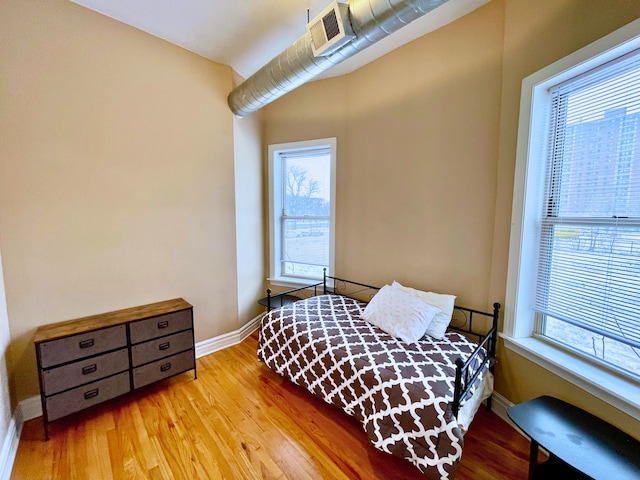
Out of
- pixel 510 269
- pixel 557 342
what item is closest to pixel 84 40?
pixel 510 269

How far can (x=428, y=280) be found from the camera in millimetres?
2238

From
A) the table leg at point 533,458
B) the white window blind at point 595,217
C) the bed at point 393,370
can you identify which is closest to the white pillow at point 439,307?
the bed at point 393,370

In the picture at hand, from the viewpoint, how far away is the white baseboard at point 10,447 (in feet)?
4.45

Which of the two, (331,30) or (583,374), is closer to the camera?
(583,374)

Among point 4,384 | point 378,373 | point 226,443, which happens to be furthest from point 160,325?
point 378,373

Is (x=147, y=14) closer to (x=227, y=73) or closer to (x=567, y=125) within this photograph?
(x=227, y=73)

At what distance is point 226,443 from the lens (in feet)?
5.21

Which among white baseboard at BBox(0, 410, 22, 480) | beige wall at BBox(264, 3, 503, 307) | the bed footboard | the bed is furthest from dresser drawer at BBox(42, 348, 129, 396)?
the bed footboard

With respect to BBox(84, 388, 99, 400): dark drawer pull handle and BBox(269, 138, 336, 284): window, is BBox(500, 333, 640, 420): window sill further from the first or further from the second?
BBox(84, 388, 99, 400): dark drawer pull handle

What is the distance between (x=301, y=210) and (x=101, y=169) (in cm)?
189

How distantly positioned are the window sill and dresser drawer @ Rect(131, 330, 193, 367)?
97.6 inches

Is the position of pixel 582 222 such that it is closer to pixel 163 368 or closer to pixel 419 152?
pixel 419 152

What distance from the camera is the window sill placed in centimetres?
117

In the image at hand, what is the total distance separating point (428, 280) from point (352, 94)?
2.03 metres
